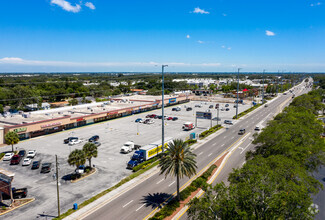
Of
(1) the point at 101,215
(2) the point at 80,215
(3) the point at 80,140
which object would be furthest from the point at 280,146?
(3) the point at 80,140

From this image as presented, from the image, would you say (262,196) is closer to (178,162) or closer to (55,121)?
(178,162)

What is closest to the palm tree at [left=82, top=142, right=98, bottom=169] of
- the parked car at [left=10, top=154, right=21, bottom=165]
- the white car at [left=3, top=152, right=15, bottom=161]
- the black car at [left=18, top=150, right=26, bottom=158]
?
the parked car at [left=10, top=154, right=21, bottom=165]

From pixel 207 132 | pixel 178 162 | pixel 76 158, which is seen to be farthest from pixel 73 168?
pixel 207 132

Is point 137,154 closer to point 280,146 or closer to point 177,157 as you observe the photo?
point 177,157

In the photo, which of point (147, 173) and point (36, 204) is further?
point (147, 173)

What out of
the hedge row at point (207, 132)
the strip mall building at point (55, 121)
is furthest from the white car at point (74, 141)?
the hedge row at point (207, 132)

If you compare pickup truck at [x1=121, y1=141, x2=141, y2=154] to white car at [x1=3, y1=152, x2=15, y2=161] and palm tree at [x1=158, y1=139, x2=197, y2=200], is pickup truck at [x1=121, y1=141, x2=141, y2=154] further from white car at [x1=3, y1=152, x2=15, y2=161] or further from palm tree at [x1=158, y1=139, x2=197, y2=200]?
white car at [x1=3, y1=152, x2=15, y2=161]

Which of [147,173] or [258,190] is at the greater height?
[258,190]
